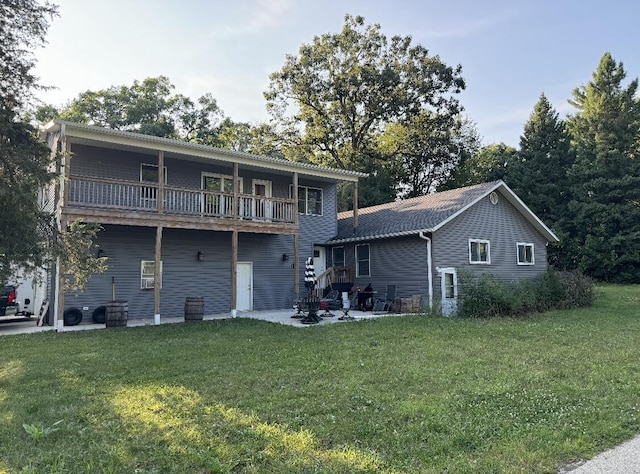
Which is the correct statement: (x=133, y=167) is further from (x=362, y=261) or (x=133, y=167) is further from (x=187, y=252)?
(x=362, y=261)

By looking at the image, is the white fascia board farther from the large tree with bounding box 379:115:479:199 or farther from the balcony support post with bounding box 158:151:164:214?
the large tree with bounding box 379:115:479:199

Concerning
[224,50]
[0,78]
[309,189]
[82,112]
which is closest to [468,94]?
[309,189]

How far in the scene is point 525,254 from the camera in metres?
19.2

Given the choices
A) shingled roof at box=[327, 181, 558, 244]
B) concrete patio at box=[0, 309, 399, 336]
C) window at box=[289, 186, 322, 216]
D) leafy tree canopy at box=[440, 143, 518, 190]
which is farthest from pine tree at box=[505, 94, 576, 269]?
concrete patio at box=[0, 309, 399, 336]

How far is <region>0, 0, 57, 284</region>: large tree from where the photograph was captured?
284 inches

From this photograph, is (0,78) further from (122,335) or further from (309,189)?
(309,189)

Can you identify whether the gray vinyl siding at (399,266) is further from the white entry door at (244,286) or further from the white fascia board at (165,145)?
the white entry door at (244,286)

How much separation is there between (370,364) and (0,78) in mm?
8025

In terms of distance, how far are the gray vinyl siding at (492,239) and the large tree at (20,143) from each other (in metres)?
11.9

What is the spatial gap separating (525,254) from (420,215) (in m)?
5.68

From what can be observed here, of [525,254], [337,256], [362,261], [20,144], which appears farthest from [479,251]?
[20,144]

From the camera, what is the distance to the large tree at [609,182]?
27.9m

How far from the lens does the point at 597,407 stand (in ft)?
16.1

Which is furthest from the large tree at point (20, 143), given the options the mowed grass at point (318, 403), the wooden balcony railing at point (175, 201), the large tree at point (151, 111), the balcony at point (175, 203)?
the large tree at point (151, 111)
